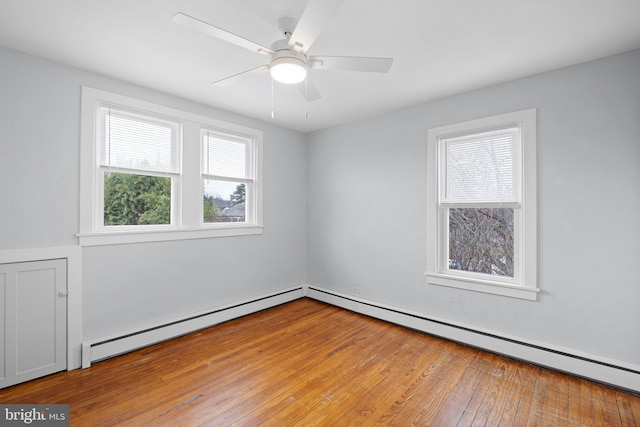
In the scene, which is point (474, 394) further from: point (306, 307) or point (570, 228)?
point (306, 307)

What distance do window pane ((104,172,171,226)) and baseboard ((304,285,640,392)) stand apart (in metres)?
2.72

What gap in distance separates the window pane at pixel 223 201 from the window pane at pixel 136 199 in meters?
0.46

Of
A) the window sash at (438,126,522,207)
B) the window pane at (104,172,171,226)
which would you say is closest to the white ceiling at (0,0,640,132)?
the window sash at (438,126,522,207)

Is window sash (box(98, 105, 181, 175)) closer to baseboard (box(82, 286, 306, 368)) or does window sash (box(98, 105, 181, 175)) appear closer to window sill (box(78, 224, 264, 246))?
window sill (box(78, 224, 264, 246))

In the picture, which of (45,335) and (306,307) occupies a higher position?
(45,335)

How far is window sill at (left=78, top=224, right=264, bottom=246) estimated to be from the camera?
2740 millimetres

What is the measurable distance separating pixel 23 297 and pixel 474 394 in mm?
3591

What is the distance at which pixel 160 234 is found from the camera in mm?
3168

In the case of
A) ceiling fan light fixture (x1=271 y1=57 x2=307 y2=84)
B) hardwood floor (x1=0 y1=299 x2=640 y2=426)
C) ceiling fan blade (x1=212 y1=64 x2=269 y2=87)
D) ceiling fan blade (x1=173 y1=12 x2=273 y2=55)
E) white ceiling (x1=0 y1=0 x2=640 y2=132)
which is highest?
white ceiling (x1=0 y1=0 x2=640 y2=132)

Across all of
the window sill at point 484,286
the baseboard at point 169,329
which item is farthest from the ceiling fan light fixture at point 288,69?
the baseboard at point 169,329

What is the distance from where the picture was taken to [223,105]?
3.57m

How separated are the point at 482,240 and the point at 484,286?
48 centimetres

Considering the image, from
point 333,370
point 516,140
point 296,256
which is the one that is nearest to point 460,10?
point 516,140

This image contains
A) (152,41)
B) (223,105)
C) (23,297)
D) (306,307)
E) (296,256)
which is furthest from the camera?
(296,256)
